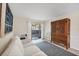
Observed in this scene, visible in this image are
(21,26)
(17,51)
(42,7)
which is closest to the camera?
(17,51)

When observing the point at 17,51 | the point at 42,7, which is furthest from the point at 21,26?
the point at 17,51

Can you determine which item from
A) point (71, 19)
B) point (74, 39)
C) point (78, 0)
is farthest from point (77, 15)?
point (78, 0)

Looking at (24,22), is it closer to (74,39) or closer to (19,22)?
(19,22)

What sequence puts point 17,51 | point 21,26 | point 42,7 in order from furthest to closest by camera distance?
point 21,26
point 42,7
point 17,51

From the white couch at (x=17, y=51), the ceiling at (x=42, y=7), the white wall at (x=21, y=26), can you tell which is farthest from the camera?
the white wall at (x=21, y=26)

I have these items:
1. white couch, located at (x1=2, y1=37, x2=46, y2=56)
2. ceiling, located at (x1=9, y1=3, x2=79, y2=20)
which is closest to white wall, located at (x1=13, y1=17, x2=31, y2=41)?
ceiling, located at (x1=9, y1=3, x2=79, y2=20)

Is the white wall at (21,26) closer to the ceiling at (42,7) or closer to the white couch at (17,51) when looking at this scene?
the ceiling at (42,7)

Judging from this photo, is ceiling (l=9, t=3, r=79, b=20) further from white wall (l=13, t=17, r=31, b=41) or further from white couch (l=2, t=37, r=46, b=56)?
white couch (l=2, t=37, r=46, b=56)

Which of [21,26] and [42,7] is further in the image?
[21,26]

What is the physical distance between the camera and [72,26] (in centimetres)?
418

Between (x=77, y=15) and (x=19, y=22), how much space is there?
312cm

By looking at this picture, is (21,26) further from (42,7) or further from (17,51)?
(17,51)

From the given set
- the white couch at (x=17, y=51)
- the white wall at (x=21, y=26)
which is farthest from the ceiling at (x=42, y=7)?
the white couch at (x=17, y=51)

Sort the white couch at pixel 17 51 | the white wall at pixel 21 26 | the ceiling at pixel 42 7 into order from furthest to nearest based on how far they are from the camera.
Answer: the white wall at pixel 21 26 → the ceiling at pixel 42 7 → the white couch at pixel 17 51
